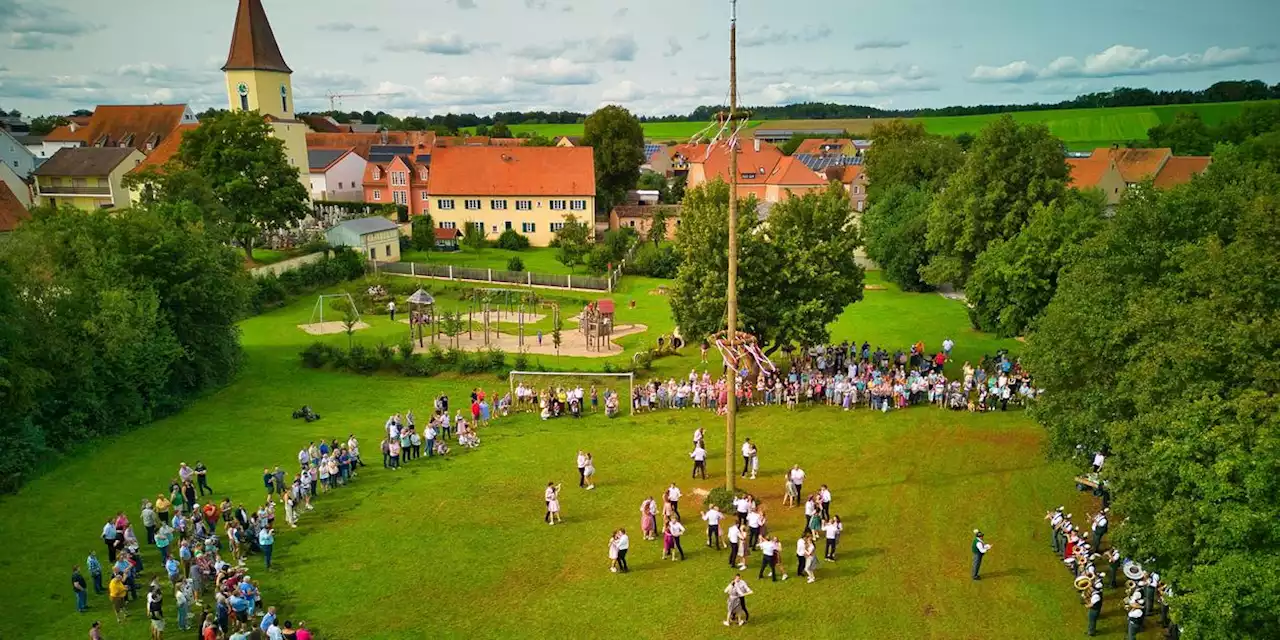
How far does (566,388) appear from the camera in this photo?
3253cm

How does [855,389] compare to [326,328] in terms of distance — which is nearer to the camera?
[855,389]

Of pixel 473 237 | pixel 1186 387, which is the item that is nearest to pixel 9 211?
pixel 473 237

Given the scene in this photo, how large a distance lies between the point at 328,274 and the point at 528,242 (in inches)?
784

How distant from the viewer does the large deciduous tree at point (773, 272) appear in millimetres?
29609

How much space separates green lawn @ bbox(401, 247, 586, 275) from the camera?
199ft

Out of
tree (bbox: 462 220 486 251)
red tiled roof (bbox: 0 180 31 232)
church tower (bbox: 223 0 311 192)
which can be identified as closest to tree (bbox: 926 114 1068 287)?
tree (bbox: 462 220 486 251)

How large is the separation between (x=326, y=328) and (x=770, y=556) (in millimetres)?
31750

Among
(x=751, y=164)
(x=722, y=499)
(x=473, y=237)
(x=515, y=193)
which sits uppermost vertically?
(x=751, y=164)

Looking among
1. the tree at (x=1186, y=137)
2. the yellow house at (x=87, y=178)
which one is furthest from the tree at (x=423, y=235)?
the tree at (x=1186, y=137)

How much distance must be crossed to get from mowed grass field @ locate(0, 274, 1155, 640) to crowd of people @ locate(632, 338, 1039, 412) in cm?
79

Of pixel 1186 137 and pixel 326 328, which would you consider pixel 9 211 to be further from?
pixel 1186 137

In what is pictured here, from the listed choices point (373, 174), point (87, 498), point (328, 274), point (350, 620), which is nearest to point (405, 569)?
point (350, 620)

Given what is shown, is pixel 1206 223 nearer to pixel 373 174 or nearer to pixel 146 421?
pixel 146 421

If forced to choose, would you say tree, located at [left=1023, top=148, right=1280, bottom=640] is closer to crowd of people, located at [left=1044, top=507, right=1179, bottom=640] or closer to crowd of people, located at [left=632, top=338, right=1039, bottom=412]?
crowd of people, located at [left=1044, top=507, right=1179, bottom=640]
